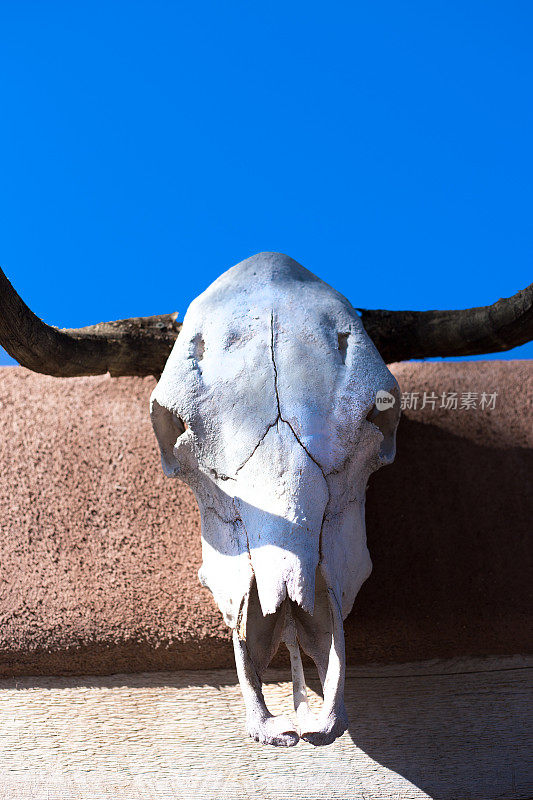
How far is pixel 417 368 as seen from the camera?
205cm

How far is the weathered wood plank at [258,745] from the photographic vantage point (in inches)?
64.7

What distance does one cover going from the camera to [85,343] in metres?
1.62

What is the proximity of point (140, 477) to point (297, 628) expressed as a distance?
2.51 ft

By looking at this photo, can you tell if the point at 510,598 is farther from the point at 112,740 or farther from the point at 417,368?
the point at 112,740

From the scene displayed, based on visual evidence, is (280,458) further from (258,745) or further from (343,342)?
(258,745)

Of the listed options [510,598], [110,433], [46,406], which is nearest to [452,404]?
[510,598]

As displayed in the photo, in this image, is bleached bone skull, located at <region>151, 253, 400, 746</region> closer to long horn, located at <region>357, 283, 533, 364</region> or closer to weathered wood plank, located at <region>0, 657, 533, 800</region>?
long horn, located at <region>357, 283, 533, 364</region>

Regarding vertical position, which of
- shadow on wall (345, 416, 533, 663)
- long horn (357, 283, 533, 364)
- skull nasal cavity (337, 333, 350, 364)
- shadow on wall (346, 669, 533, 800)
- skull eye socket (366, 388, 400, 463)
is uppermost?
long horn (357, 283, 533, 364)

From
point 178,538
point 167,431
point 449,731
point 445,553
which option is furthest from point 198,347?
point 449,731

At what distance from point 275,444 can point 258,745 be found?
78 centimetres

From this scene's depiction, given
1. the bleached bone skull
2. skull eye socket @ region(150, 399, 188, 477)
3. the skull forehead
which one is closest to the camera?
the bleached bone skull

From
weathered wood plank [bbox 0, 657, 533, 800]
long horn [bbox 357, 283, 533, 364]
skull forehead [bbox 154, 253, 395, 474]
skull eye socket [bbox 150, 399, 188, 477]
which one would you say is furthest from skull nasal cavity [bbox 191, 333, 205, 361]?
weathered wood plank [bbox 0, 657, 533, 800]

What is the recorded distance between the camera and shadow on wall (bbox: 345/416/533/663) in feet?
5.59

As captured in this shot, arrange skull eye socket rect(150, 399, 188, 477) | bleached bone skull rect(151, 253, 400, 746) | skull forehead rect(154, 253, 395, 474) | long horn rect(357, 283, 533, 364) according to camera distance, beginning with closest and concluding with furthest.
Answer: bleached bone skull rect(151, 253, 400, 746)
skull forehead rect(154, 253, 395, 474)
skull eye socket rect(150, 399, 188, 477)
long horn rect(357, 283, 533, 364)
